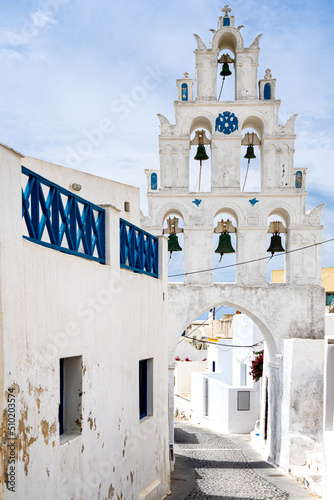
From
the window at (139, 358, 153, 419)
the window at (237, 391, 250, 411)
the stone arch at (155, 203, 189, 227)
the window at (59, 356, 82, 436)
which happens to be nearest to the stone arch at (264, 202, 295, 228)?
the stone arch at (155, 203, 189, 227)

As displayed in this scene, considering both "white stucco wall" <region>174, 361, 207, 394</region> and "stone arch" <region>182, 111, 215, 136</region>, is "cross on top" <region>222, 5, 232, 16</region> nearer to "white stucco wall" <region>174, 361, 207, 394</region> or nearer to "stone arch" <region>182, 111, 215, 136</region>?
"stone arch" <region>182, 111, 215, 136</region>

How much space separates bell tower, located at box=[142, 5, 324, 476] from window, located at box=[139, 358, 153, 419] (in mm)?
4968

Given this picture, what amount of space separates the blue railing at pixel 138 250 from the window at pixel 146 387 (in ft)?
4.06

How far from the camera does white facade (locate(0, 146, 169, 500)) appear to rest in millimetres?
3979

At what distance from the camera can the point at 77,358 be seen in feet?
17.5

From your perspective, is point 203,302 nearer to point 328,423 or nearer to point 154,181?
point 154,181

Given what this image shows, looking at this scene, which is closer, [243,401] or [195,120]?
[195,120]

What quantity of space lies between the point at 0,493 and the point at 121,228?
3.82 m

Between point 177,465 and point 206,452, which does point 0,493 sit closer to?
point 177,465

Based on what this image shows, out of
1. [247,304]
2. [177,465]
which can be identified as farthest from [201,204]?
[177,465]

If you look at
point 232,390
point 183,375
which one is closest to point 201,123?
point 232,390

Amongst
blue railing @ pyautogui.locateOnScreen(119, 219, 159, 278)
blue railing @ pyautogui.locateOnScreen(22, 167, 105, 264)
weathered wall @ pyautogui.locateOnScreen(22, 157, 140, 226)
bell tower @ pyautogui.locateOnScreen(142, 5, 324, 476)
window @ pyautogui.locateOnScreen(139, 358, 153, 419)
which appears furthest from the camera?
bell tower @ pyautogui.locateOnScreen(142, 5, 324, 476)

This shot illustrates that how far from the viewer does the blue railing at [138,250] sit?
23.2 feet

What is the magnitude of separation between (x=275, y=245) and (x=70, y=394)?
9093 mm
